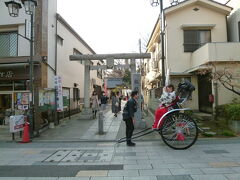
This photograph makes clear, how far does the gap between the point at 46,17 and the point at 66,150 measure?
8878mm

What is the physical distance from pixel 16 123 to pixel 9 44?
240 inches

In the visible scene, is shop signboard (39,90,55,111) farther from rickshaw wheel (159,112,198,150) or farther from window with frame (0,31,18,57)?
rickshaw wheel (159,112,198,150)

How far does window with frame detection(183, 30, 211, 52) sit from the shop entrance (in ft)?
37.4

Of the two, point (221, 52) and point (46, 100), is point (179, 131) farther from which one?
point (46, 100)

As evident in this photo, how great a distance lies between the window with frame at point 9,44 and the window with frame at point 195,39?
10534 millimetres

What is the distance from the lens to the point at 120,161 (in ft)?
21.9

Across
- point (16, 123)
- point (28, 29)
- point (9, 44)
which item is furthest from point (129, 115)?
point (9, 44)

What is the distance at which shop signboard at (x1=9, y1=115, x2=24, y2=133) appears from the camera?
9945mm

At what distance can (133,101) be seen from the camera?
8672mm

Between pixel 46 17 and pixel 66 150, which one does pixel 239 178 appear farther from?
pixel 46 17

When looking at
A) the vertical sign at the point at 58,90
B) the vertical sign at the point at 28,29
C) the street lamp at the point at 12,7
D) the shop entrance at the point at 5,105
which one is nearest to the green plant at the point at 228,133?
the vertical sign at the point at 58,90

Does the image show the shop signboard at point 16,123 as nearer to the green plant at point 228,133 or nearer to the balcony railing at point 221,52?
the green plant at point 228,133

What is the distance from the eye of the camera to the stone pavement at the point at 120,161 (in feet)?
17.8

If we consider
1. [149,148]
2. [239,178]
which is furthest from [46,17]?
[239,178]
